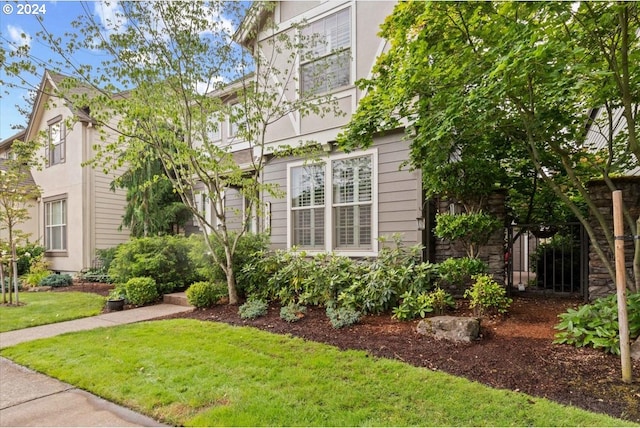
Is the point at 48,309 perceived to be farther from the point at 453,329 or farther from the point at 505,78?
the point at 505,78

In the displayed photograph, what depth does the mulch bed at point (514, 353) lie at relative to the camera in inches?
117

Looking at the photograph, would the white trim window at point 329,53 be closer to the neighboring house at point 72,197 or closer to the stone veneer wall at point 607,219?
the stone veneer wall at point 607,219

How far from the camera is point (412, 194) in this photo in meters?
6.58

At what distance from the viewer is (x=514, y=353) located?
3803mm

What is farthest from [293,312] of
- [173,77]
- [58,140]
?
[58,140]

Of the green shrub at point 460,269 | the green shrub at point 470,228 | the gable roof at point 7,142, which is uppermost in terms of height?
the gable roof at point 7,142

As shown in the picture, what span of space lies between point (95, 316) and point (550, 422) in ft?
23.8

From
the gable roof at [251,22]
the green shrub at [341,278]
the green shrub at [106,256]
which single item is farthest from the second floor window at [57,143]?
the green shrub at [341,278]

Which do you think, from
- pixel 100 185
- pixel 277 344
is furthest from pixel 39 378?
pixel 100 185

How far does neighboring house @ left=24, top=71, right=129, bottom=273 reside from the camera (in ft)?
39.7

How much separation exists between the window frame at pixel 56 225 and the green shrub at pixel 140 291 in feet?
22.6

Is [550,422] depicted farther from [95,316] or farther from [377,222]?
[95,316]

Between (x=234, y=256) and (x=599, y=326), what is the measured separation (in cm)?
597

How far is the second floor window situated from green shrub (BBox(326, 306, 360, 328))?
12.5m
